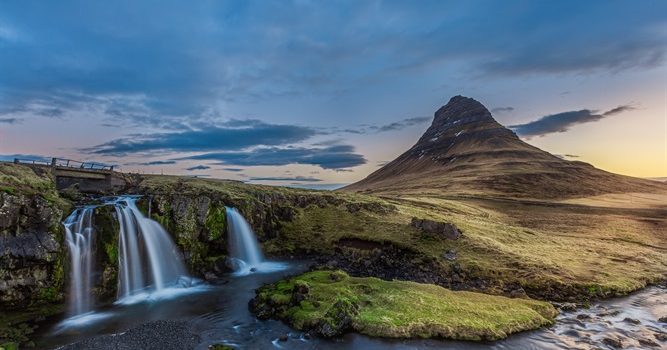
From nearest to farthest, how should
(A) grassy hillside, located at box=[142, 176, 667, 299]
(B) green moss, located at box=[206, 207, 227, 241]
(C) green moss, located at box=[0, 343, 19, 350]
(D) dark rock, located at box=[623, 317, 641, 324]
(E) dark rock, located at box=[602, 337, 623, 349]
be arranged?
(C) green moss, located at box=[0, 343, 19, 350] < (E) dark rock, located at box=[602, 337, 623, 349] < (D) dark rock, located at box=[623, 317, 641, 324] < (A) grassy hillside, located at box=[142, 176, 667, 299] < (B) green moss, located at box=[206, 207, 227, 241]

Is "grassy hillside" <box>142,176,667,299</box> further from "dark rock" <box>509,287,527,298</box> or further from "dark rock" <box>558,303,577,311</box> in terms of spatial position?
"dark rock" <box>558,303,577,311</box>

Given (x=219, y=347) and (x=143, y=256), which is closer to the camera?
(x=219, y=347)

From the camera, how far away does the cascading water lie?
1898 inches

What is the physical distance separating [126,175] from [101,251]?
6250cm

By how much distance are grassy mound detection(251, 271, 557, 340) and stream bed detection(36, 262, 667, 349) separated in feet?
2.68

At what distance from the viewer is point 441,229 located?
56.9 metres

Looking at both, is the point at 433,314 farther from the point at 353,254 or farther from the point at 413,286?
the point at 353,254

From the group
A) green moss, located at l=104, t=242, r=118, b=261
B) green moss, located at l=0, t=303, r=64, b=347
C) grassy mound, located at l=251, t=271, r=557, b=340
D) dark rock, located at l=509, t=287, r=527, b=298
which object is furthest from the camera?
green moss, located at l=104, t=242, r=118, b=261

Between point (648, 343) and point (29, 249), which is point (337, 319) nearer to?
point (648, 343)

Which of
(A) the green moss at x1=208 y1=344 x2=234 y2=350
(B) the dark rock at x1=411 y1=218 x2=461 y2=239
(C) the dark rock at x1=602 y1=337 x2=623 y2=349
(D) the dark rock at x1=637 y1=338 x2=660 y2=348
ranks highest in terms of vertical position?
(B) the dark rock at x1=411 y1=218 x2=461 y2=239

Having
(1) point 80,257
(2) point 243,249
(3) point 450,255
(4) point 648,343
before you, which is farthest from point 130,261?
(4) point 648,343

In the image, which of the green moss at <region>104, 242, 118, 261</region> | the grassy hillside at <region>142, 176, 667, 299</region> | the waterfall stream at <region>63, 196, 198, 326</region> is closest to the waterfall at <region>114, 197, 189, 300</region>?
the waterfall stream at <region>63, 196, 198, 326</region>

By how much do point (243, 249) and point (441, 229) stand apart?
1145 inches

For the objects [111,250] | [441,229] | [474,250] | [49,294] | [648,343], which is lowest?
[648,343]
